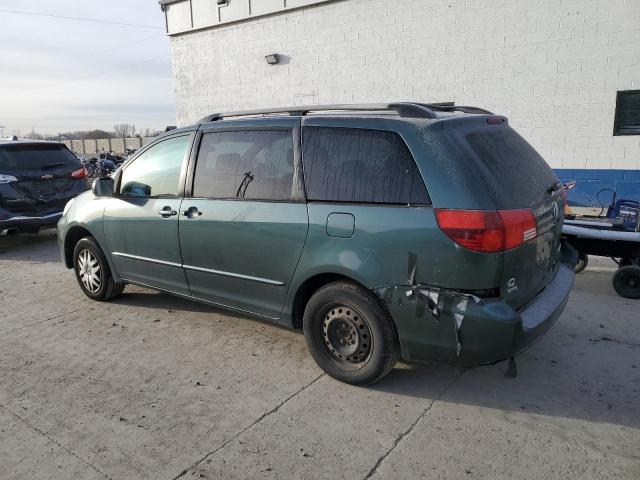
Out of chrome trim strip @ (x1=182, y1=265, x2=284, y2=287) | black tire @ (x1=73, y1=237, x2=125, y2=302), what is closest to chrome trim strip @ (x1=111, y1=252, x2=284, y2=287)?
chrome trim strip @ (x1=182, y1=265, x2=284, y2=287)

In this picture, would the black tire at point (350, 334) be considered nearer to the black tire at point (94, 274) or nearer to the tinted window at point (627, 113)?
the black tire at point (94, 274)

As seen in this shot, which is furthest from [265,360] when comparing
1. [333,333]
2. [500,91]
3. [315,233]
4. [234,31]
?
[234,31]

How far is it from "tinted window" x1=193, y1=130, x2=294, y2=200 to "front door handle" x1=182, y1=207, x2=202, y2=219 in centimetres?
12

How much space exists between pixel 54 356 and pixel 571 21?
9848mm

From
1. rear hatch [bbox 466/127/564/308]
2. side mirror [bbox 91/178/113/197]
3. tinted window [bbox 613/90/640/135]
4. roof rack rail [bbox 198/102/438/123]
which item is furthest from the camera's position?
tinted window [bbox 613/90/640/135]

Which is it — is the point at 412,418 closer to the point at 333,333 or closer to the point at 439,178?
the point at 333,333

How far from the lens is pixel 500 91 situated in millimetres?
10227

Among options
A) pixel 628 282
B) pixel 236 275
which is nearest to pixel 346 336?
pixel 236 275

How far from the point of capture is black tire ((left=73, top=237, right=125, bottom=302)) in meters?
5.07

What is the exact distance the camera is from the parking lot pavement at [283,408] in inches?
105

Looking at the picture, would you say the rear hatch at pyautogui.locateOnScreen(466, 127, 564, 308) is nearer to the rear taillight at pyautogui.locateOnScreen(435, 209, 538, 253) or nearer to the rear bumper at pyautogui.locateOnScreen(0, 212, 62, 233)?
the rear taillight at pyautogui.locateOnScreen(435, 209, 538, 253)

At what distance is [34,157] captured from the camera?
8281 mm

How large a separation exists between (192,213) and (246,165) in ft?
2.09

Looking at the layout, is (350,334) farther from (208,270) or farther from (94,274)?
(94,274)
